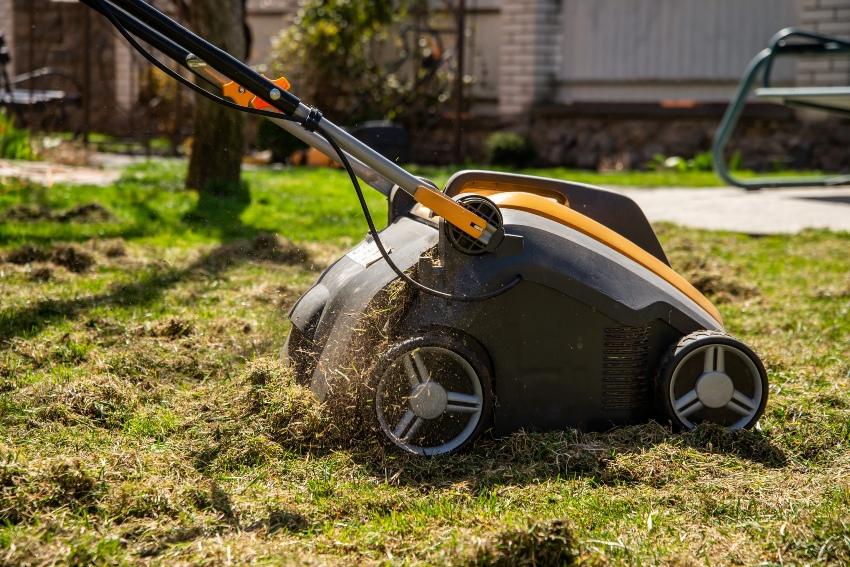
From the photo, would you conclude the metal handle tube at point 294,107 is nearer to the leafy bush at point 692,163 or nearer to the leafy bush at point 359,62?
the leafy bush at point 692,163

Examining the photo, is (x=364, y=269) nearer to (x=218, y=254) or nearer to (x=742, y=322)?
(x=742, y=322)

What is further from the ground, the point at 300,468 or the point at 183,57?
the point at 183,57

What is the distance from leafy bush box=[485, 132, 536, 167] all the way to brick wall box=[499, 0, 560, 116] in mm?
1402

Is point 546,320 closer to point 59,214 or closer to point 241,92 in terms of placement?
point 241,92

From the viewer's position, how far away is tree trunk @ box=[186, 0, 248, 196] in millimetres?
9070

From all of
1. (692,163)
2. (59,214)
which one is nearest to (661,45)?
(692,163)

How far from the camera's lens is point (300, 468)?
3.17 m

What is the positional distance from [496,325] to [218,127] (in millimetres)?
6406

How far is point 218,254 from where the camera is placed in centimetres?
659

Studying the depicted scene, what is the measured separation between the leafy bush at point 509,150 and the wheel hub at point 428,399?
1245cm

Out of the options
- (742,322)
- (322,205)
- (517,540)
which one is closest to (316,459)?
(517,540)

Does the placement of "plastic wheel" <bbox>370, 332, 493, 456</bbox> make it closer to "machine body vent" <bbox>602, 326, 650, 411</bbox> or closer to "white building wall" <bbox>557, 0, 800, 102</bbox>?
"machine body vent" <bbox>602, 326, 650, 411</bbox>

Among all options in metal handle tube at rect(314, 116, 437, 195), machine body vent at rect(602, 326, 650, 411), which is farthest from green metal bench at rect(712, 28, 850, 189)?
metal handle tube at rect(314, 116, 437, 195)

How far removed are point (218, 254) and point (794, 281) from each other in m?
3.27
